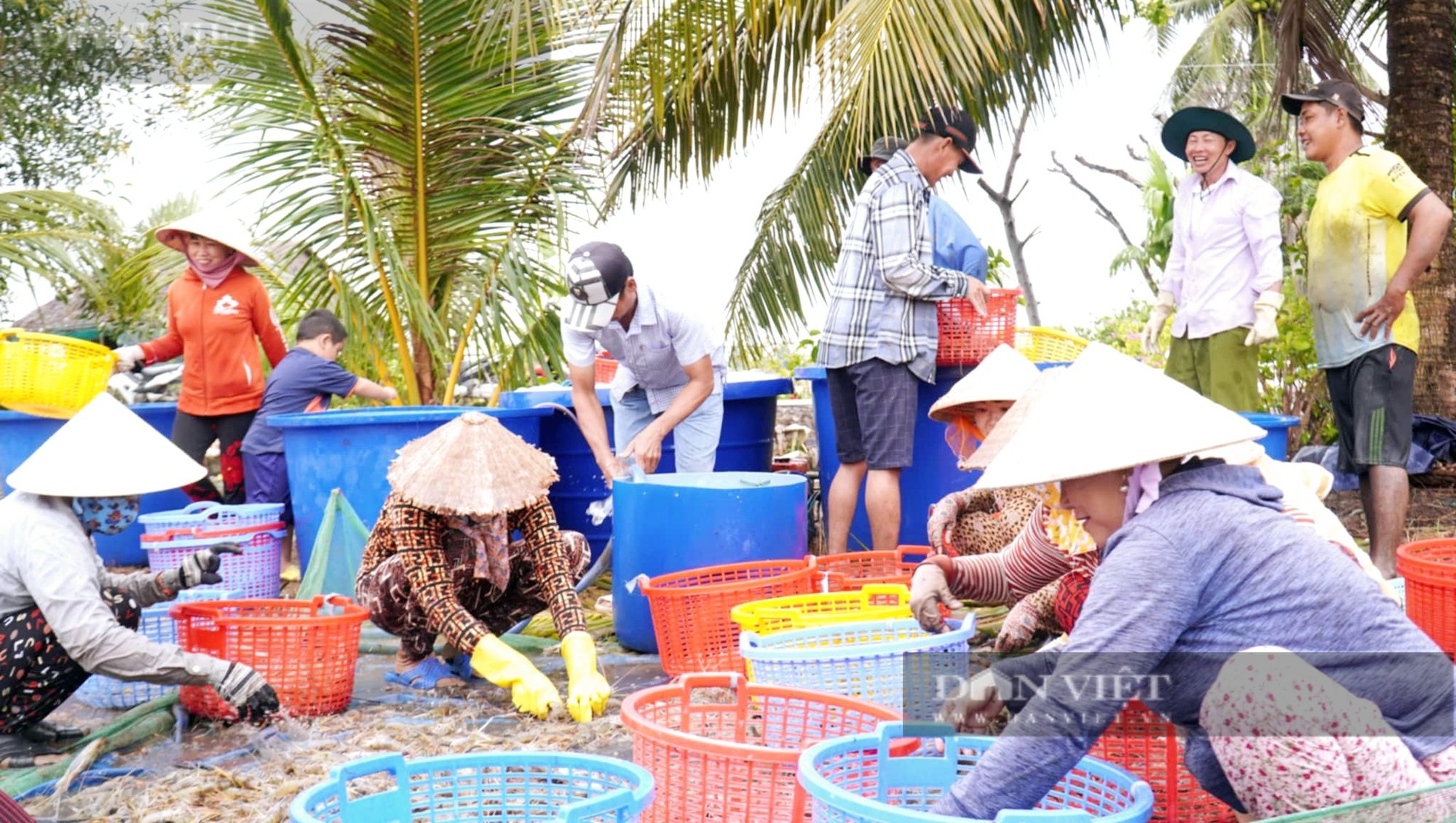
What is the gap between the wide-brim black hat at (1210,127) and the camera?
16.0ft

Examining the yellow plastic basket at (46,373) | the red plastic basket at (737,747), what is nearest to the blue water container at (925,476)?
Answer: the red plastic basket at (737,747)

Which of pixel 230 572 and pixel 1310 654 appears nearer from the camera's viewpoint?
pixel 1310 654

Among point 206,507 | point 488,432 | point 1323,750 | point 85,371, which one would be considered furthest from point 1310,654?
point 85,371

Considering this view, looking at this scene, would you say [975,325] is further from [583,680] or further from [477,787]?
[477,787]

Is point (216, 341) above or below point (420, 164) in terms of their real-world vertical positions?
below

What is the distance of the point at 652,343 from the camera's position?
468 cm

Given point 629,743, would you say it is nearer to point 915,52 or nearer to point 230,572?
point 230,572

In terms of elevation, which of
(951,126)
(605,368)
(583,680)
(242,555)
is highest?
(951,126)

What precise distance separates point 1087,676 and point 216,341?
4456 mm

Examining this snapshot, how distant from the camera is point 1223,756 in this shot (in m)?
2.12

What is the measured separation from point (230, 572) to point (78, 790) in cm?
160

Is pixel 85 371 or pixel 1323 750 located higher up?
pixel 85 371

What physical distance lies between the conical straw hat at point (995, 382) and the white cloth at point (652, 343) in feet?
3.39

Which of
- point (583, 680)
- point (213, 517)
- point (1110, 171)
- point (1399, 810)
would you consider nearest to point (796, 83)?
point (213, 517)
